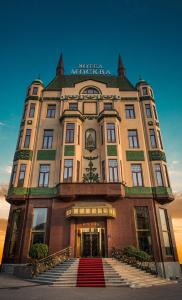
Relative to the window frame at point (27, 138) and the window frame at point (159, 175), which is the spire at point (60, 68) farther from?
the window frame at point (159, 175)

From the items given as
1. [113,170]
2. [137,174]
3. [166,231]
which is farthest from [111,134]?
[166,231]

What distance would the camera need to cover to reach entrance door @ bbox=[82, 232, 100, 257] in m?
20.5

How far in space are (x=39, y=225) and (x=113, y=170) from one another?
397 inches

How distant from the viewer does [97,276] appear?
564 inches

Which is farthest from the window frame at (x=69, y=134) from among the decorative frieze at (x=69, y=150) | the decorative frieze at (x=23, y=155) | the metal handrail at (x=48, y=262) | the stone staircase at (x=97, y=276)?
the stone staircase at (x=97, y=276)

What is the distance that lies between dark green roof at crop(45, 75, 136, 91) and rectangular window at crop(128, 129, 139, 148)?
7.77 m

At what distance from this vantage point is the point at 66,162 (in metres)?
24.2

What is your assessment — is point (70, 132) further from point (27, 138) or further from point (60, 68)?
point (60, 68)

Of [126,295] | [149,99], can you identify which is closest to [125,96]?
[149,99]

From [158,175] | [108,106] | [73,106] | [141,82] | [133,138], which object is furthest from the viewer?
[141,82]

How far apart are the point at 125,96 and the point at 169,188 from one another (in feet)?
48.6

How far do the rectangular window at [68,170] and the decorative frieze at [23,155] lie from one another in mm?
4505

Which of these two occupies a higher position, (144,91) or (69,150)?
(144,91)

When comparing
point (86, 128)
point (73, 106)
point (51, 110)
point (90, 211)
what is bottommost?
point (90, 211)
